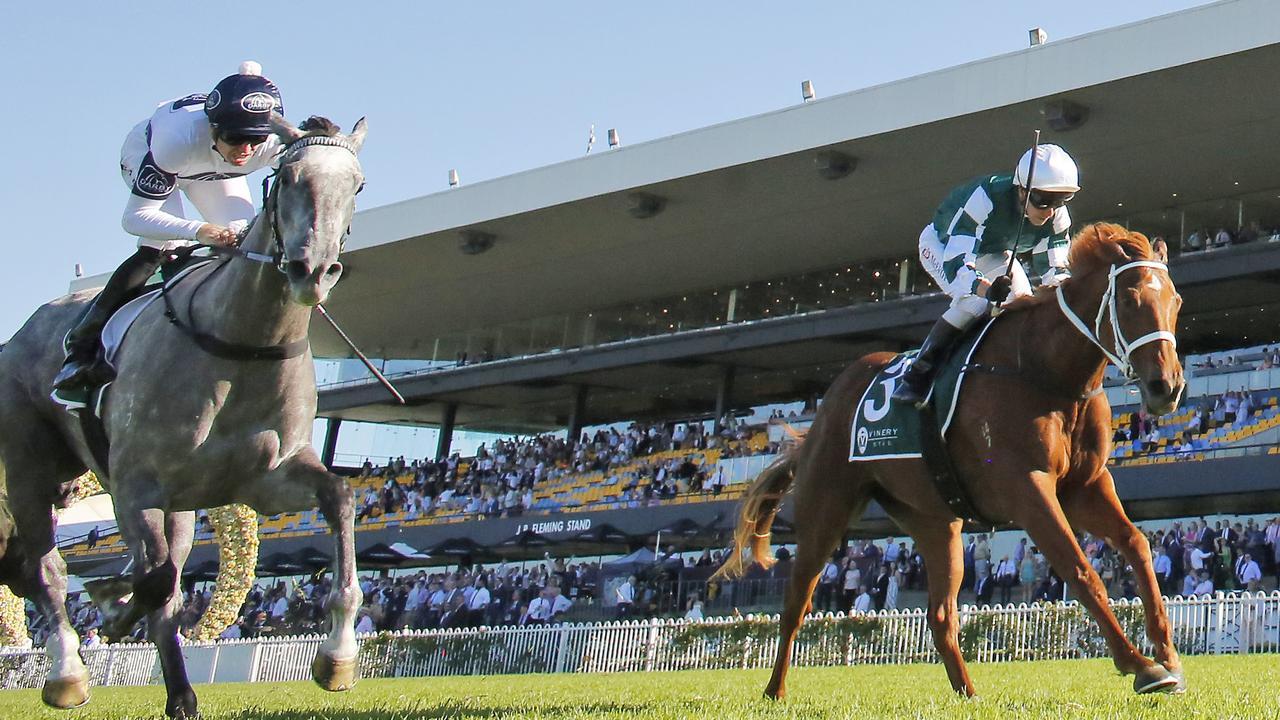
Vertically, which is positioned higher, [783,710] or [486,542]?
[486,542]

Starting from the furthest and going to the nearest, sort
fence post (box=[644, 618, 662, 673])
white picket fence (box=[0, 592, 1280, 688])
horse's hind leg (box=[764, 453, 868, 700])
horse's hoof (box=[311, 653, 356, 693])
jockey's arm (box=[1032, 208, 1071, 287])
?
fence post (box=[644, 618, 662, 673])
white picket fence (box=[0, 592, 1280, 688])
horse's hind leg (box=[764, 453, 868, 700])
jockey's arm (box=[1032, 208, 1071, 287])
horse's hoof (box=[311, 653, 356, 693])

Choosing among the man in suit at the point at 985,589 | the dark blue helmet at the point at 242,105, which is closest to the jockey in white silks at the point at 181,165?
the dark blue helmet at the point at 242,105

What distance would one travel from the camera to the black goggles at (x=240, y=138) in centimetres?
600

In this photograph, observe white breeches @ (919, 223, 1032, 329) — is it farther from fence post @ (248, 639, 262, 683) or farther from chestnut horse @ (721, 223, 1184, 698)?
fence post @ (248, 639, 262, 683)

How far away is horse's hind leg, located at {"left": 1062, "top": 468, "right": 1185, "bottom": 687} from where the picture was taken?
5.54 meters

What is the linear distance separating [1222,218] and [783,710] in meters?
21.4

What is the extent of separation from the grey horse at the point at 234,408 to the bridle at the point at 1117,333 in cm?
330

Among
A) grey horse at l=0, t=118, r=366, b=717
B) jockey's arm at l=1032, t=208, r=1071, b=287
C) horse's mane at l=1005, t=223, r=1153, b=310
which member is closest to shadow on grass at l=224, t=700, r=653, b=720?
grey horse at l=0, t=118, r=366, b=717

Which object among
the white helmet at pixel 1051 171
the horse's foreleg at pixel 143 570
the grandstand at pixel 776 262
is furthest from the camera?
the grandstand at pixel 776 262

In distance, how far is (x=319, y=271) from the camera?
498 centimetres

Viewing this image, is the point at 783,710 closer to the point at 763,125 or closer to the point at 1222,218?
the point at 1222,218

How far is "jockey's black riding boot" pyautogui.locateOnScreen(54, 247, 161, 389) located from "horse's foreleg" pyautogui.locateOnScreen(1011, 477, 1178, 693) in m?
4.14

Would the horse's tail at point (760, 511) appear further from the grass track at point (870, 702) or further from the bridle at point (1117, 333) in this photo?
the bridle at point (1117, 333)

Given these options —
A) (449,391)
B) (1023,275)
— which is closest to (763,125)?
(449,391)
